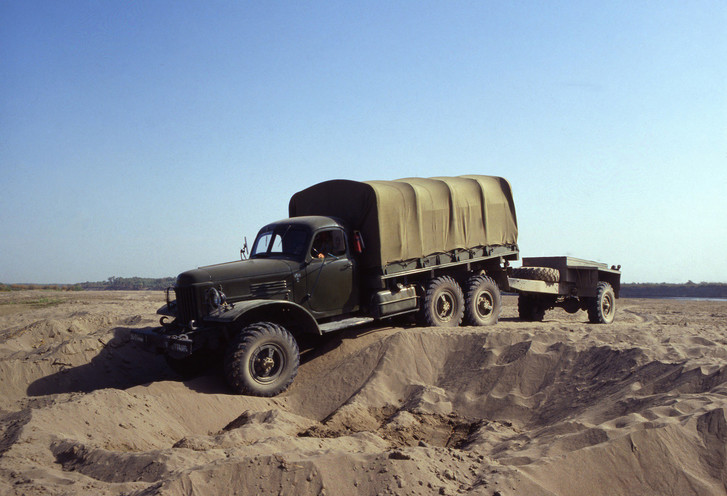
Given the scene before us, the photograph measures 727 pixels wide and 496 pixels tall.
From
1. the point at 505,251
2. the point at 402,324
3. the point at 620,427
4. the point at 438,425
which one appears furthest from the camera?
the point at 505,251

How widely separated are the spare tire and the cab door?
184 inches

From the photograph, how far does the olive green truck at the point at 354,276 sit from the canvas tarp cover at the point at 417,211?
2cm

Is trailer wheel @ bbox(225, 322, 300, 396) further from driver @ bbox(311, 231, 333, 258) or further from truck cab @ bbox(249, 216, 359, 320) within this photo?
driver @ bbox(311, 231, 333, 258)

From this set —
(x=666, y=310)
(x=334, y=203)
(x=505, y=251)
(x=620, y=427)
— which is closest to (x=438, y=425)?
(x=620, y=427)

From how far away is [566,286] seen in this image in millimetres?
12523

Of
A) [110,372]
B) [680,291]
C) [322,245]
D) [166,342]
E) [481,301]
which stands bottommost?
[680,291]

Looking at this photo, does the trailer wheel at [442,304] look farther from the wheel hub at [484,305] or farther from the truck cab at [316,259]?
the truck cab at [316,259]

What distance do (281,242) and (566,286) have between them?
23.6 feet

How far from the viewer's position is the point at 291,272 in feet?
27.2

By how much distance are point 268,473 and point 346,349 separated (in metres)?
→ 4.97

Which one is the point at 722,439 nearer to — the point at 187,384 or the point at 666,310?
the point at 187,384

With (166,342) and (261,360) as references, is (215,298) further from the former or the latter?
(261,360)

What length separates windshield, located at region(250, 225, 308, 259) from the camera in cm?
872

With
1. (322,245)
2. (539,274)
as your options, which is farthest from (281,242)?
(539,274)
